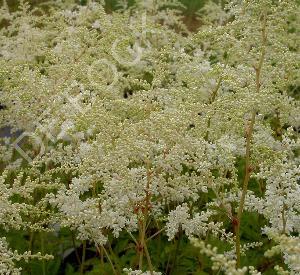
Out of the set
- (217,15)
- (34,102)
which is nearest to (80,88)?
(34,102)

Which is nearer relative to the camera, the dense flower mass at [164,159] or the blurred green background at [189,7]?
the dense flower mass at [164,159]

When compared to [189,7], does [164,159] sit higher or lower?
lower

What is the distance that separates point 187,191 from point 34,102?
2.11 meters

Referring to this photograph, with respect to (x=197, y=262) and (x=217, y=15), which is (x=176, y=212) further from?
(x=217, y=15)

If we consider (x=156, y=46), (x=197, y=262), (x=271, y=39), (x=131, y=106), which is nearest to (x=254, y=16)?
(x=271, y=39)

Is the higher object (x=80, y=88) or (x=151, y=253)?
(x=80, y=88)

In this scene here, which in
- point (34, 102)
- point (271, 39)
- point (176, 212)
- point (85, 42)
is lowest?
point (176, 212)

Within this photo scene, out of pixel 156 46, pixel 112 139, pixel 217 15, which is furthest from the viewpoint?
pixel 217 15

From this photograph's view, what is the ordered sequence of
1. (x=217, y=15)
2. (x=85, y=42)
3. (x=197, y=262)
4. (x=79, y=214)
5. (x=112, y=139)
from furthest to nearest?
(x=217, y=15)
(x=85, y=42)
(x=197, y=262)
(x=112, y=139)
(x=79, y=214)

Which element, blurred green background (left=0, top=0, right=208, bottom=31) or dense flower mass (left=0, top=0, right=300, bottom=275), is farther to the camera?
blurred green background (left=0, top=0, right=208, bottom=31)

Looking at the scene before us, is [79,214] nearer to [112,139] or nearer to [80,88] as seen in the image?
[112,139]

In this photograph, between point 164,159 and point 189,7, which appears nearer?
point 164,159

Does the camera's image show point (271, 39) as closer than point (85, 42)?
Yes

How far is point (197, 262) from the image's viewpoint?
5.10 m
